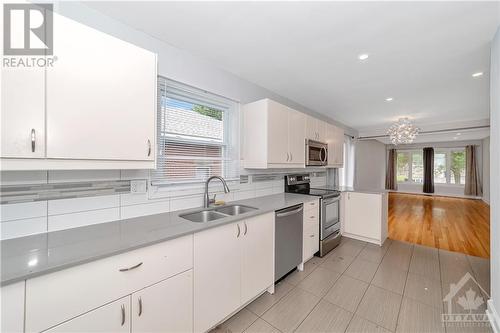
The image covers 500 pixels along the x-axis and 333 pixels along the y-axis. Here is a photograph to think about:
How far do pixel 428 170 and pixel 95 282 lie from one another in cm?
1135

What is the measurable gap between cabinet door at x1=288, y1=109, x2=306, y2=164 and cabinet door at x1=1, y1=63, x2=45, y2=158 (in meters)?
2.28

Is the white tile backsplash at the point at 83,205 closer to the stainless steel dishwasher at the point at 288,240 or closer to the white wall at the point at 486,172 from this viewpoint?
the stainless steel dishwasher at the point at 288,240

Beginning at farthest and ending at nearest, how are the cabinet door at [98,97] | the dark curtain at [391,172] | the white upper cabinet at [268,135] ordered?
the dark curtain at [391,172] < the white upper cabinet at [268,135] < the cabinet door at [98,97]

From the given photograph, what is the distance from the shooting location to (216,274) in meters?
1.50

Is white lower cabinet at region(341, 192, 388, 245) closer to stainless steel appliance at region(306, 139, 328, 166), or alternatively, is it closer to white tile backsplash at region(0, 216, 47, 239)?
stainless steel appliance at region(306, 139, 328, 166)

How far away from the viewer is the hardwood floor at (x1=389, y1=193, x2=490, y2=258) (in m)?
3.35

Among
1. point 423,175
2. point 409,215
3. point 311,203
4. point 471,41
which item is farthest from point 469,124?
point 423,175

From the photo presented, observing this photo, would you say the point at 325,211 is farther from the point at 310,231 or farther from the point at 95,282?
the point at 95,282

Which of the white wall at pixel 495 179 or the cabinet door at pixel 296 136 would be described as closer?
the white wall at pixel 495 179

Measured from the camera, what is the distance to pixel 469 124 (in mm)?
4359

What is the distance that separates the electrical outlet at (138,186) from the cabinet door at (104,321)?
782 millimetres

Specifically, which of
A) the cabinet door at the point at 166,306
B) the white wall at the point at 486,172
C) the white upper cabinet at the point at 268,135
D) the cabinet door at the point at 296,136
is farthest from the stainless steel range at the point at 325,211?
the white wall at the point at 486,172

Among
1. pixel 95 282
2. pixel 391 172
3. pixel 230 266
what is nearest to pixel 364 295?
pixel 230 266

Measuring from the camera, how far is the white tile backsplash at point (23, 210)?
113 centimetres
